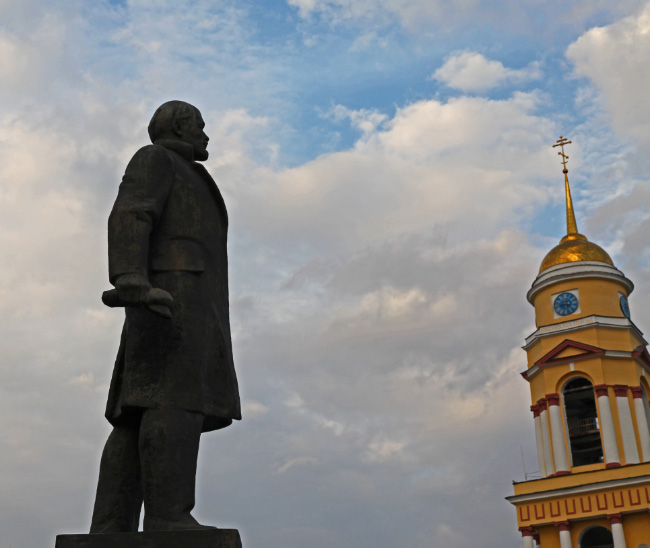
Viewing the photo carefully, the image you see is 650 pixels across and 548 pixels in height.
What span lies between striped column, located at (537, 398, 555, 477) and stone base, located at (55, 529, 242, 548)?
101ft

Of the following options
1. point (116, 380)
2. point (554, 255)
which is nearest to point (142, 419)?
point (116, 380)

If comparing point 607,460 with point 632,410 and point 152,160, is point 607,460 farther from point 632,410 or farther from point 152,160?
point 152,160

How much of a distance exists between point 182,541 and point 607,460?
99.3 feet

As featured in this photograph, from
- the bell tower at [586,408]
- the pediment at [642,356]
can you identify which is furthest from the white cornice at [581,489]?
the pediment at [642,356]

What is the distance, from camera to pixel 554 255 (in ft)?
119

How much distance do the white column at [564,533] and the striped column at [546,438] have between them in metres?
1.75

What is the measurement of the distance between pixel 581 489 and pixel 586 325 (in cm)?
608

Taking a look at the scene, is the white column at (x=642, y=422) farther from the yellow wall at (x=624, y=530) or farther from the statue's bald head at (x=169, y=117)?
the statue's bald head at (x=169, y=117)

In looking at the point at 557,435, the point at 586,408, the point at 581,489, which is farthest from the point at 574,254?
the point at 581,489

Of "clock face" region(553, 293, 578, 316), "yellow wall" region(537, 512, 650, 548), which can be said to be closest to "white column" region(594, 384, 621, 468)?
"yellow wall" region(537, 512, 650, 548)

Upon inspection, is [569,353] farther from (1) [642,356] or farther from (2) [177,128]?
(2) [177,128]

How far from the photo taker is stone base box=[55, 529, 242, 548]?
171 inches

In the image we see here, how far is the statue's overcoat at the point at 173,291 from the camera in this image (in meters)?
4.62

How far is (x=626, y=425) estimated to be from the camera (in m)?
32.8
